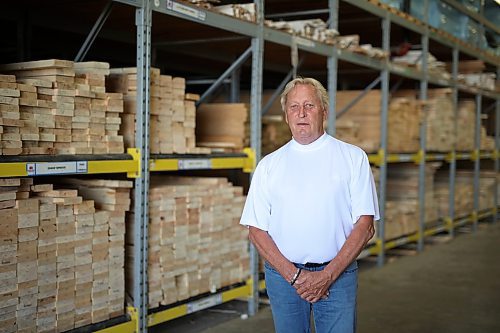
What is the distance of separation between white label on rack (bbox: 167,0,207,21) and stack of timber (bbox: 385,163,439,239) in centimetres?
463

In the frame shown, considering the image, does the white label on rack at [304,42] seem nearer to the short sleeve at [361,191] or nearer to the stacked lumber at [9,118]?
the stacked lumber at [9,118]

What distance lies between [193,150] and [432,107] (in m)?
5.86

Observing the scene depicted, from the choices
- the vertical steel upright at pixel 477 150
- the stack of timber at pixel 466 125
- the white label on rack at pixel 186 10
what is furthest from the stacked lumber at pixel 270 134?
the vertical steel upright at pixel 477 150

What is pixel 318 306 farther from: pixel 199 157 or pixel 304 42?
pixel 304 42

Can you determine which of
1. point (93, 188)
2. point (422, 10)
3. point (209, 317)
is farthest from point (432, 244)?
point (93, 188)

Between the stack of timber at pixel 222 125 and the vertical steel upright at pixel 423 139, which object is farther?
the vertical steel upright at pixel 423 139

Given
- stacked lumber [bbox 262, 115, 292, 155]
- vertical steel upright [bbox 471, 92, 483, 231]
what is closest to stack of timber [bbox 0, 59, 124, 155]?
stacked lumber [bbox 262, 115, 292, 155]

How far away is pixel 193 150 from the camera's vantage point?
5.04m

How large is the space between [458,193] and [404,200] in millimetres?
2361

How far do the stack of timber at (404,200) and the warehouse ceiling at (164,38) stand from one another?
5.09 ft

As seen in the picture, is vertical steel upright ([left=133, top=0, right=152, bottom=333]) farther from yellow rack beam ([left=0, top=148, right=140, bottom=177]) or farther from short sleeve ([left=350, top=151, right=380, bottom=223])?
short sleeve ([left=350, top=151, right=380, bottom=223])

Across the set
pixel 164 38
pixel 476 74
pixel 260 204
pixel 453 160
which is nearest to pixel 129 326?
pixel 260 204

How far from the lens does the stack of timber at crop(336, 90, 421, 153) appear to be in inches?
315

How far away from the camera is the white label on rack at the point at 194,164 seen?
192 inches
